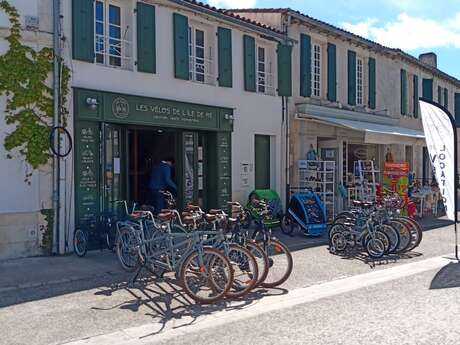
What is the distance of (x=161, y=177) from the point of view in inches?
442

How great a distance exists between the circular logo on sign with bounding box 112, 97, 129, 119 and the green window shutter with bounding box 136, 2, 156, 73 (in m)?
0.79

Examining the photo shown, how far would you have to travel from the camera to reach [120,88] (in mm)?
10414

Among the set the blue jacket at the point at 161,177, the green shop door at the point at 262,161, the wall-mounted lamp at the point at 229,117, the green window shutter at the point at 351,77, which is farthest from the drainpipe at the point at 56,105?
the green window shutter at the point at 351,77

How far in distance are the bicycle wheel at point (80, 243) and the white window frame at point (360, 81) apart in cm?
1128

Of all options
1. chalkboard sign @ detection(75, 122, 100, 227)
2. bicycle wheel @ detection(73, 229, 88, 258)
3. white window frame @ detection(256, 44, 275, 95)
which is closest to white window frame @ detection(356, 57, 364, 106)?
white window frame @ detection(256, 44, 275, 95)

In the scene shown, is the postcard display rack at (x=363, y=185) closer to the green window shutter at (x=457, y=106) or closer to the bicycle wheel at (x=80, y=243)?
the bicycle wheel at (x=80, y=243)

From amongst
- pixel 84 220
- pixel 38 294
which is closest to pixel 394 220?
pixel 84 220

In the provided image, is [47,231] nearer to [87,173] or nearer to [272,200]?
[87,173]

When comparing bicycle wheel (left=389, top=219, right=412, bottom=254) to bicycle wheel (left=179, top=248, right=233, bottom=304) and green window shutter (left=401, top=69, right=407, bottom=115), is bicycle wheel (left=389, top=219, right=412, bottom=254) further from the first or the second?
green window shutter (left=401, top=69, right=407, bottom=115)

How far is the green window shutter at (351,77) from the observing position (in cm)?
1703

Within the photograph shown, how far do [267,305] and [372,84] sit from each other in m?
13.5

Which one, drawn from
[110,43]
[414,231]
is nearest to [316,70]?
[414,231]

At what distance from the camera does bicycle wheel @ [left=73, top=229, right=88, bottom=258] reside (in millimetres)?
9289

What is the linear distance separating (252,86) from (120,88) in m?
4.06
